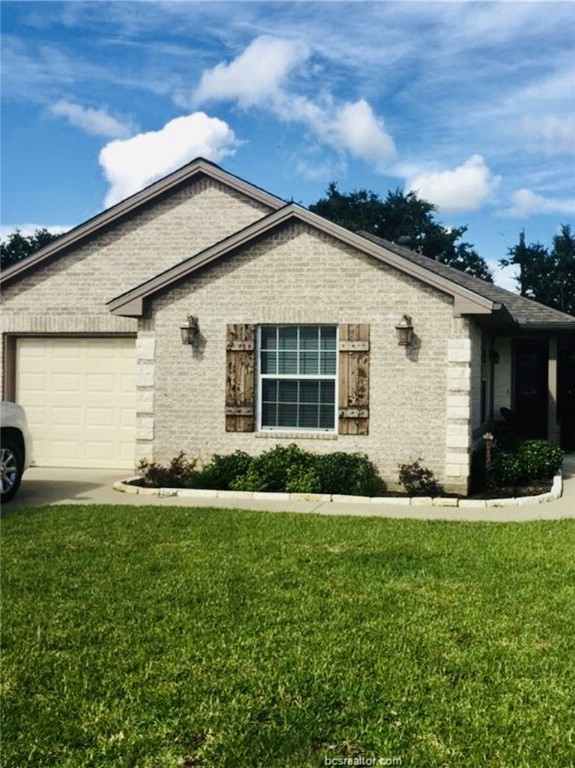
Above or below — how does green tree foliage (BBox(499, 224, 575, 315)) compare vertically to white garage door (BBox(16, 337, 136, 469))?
above

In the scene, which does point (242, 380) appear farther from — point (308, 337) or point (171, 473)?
point (171, 473)

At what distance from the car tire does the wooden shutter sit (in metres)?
3.32

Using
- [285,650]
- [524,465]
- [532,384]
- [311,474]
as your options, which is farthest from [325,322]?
[532,384]

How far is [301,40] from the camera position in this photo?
28.6 ft

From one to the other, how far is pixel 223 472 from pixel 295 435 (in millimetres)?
1260

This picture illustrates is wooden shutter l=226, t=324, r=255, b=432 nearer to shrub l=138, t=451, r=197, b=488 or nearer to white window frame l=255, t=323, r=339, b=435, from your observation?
white window frame l=255, t=323, r=339, b=435

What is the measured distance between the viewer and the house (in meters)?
11.4

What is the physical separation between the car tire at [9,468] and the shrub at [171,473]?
222 centimetres

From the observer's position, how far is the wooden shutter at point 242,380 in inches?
472

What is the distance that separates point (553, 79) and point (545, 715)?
8.40 meters

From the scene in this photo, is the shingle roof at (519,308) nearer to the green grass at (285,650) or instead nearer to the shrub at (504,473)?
the shrub at (504,473)

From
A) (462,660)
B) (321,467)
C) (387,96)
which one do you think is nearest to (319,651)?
(462,660)

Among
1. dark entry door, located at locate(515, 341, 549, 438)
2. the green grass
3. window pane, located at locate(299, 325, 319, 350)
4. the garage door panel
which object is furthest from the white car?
dark entry door, located at locate(515, 341, 549, 438)

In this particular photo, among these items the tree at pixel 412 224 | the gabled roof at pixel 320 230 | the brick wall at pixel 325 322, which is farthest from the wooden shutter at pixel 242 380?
the tree at pixel 412 224
